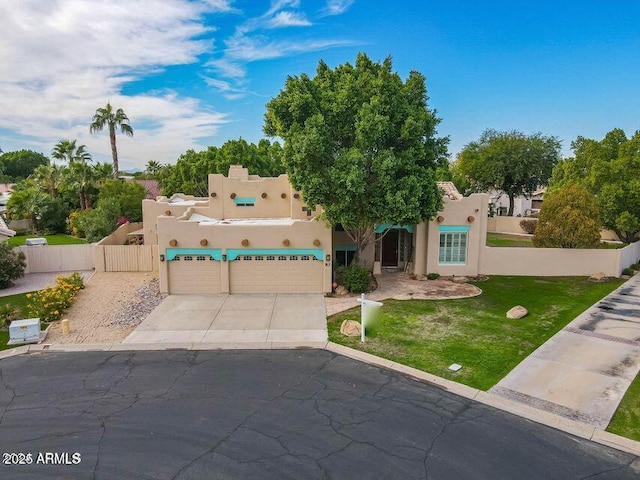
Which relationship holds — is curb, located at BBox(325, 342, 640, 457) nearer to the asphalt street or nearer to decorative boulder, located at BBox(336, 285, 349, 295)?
the asphalt street

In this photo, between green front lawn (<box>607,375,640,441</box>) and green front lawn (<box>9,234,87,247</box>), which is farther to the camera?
green front lawn (<box>9,234,87,247</box>)

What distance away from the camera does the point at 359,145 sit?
62.4 feet

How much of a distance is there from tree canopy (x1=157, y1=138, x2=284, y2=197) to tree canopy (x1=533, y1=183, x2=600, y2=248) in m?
26.7

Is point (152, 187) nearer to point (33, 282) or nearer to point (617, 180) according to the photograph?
point (33, 282)

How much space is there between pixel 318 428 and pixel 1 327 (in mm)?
13641

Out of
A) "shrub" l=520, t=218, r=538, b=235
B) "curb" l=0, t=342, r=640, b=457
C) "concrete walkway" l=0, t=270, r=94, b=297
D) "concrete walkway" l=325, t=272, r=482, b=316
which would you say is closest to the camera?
"curb" l=0, t=342, r=640, b=457

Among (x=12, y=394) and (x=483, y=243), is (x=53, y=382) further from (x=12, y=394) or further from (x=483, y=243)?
(x=483, y=243)

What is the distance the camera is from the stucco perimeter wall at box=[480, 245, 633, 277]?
24.8m

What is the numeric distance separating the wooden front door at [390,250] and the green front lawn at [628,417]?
51.5 ft

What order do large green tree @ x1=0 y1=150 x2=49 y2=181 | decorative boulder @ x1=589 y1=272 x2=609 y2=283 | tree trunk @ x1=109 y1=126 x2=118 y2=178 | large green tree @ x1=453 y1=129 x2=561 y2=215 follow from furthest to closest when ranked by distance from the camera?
large green tree @ x1=0 y1=150 x2=49 y2=181, tree trunk @ x1=109 y1=126 x2=118 y2=178, large green tree @ x1=453 y1=129 x2=561 y2=215, decorative boulder @ x1=589 y1=272 x2=609 y2=283

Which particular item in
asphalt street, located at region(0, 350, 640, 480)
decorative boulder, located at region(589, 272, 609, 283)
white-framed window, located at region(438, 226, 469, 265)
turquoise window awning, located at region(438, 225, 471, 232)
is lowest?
asphalt street, located at region(0, 350, 640, 480)

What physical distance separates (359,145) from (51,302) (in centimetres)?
1445

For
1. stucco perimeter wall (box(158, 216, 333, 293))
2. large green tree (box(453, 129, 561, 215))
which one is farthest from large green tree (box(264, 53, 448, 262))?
large green tree (box(453, 129, 561, 215))

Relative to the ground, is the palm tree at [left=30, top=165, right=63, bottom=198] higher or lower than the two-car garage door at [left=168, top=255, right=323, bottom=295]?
higher
